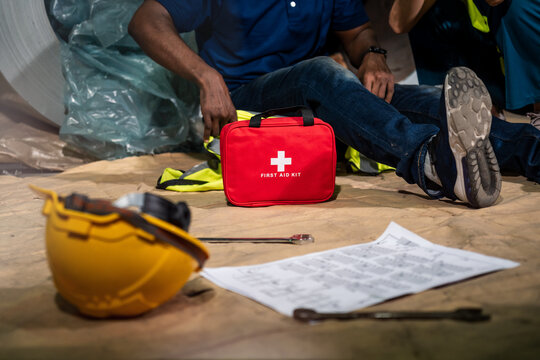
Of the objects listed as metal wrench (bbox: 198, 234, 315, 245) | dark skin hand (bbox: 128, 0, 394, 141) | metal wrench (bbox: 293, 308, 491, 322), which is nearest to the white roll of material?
dark skin hand (bbox: 128, 0, 394, 141)

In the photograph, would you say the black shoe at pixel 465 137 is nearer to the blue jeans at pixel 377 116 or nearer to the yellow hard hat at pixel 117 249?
the blue jeans at pixel 377 116

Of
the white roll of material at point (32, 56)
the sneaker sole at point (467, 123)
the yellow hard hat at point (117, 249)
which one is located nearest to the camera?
the yellow hard hat at point (117, 249)

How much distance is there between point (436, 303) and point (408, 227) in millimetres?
453

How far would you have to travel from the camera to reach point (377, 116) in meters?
1.53

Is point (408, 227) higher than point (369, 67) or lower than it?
lower

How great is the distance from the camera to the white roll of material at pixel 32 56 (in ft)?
7.95

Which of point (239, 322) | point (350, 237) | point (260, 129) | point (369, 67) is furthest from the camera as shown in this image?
point (369, 67)

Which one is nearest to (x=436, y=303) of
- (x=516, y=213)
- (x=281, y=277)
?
(x=281, y=277)

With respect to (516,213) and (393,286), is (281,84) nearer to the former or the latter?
(516,213)

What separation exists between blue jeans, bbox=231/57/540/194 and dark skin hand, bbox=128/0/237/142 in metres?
0.23

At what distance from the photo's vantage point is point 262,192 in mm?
1558

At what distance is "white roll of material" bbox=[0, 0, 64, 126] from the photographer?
2422 mm

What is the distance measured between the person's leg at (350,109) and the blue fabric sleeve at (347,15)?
52cm

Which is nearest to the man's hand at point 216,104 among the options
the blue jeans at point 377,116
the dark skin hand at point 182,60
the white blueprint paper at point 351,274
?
the dark skin hand at point 182,60
